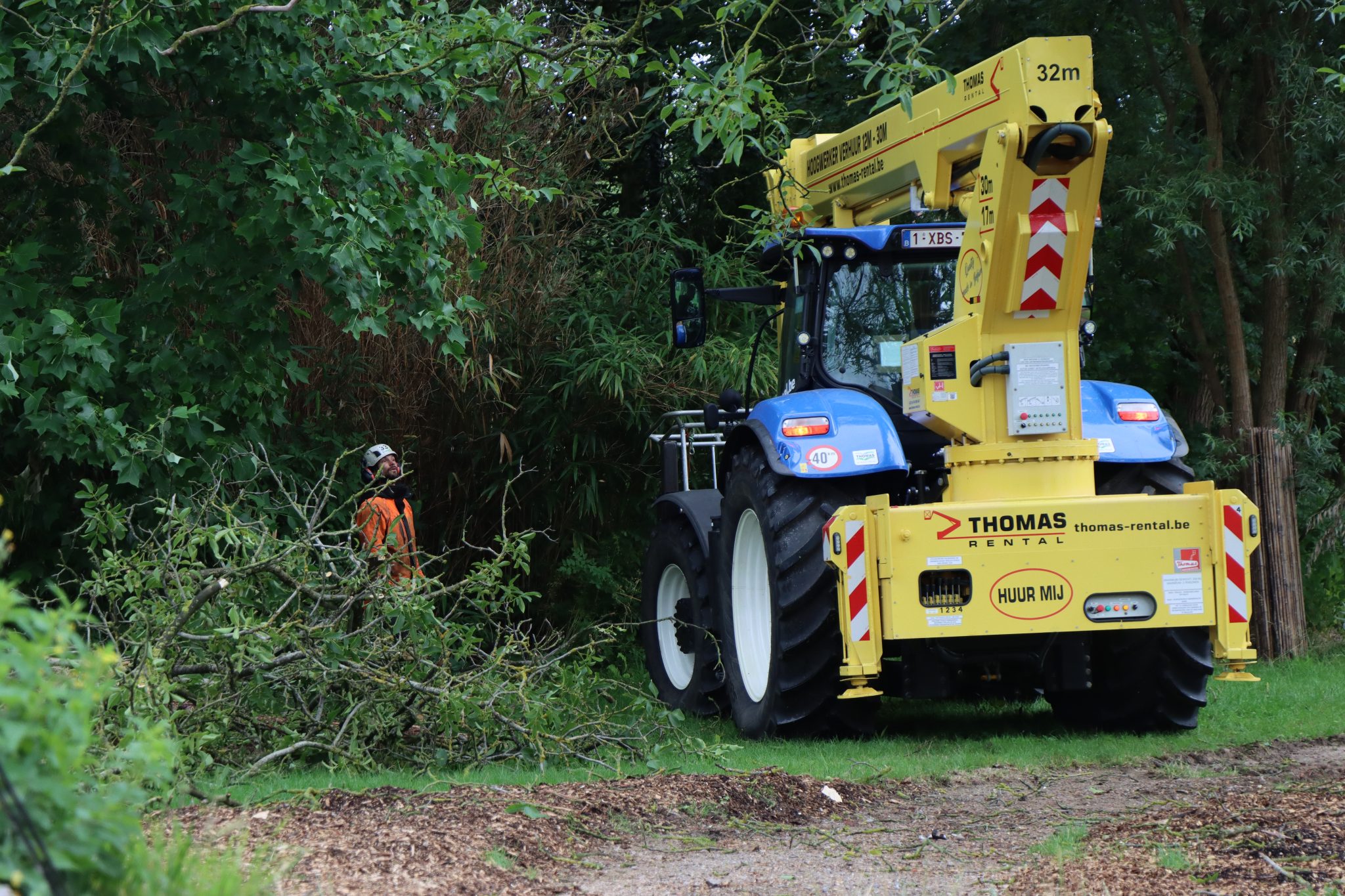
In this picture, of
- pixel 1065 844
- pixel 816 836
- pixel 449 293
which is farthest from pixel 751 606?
pixel 449 293

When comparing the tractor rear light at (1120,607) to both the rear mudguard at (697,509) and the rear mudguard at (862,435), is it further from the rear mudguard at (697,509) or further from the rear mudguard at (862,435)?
the rear mudguard at (697,509)

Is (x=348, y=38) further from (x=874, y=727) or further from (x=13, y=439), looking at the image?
(x=874, y=727)

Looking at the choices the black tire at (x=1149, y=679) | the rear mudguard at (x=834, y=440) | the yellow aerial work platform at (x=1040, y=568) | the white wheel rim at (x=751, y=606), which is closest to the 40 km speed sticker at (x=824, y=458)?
the rear mudguard at (x=834, y=440)

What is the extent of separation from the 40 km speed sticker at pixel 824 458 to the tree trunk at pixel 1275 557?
4929 millimetres

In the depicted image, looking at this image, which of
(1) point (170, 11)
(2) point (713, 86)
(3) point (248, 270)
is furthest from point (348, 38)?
(2) point (713, 86)

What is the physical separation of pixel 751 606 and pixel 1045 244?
2512 mm

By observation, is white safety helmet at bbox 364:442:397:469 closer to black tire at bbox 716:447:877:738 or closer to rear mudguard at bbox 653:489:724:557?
rear mudguard at bbox 653:489:724:557

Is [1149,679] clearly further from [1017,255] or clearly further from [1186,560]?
[1017,255]

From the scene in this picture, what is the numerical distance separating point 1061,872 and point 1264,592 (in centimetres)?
699

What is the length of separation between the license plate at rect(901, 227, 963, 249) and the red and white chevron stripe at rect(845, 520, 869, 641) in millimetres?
2007

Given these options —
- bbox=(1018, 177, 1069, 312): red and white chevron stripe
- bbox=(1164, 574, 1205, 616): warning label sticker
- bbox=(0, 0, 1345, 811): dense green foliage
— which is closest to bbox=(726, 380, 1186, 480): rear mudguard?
bbox=(1164, 574, 1205, 616): warning label sticker

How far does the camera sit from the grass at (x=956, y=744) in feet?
19.7

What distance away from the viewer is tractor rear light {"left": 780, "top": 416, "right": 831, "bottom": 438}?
7246 millimetres

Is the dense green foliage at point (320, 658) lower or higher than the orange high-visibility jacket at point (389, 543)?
lower
